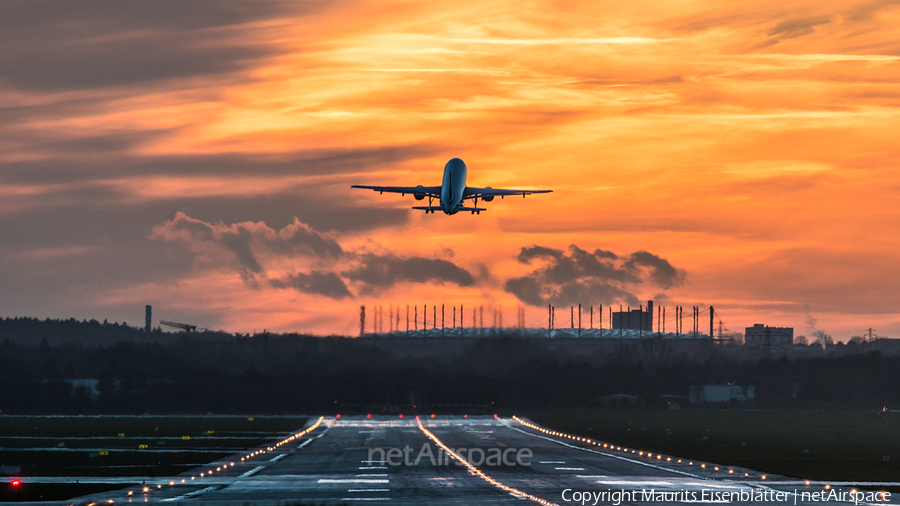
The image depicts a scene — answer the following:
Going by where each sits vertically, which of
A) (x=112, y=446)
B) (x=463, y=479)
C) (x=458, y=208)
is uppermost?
(x=458, y=208)

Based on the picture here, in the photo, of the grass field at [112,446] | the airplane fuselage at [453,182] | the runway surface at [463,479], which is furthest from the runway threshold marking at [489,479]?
the airplane fuselage at [453,182]

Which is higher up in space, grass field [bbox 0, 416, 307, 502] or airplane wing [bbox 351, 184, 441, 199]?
airplane wing [bbox 351, 184, 441, 199]

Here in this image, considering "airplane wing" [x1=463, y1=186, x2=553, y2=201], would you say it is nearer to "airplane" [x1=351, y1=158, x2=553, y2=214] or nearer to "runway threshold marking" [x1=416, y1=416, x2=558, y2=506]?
"airplane" [x1=351, y1=158, x2=553, y2=214]

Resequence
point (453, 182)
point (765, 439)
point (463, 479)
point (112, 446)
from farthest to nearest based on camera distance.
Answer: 1. point (765, 439)
2. point (112, 446)
3. point (453, 182)
4. point (463, 479)

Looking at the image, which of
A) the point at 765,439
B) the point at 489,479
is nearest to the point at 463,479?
the point at 489,479

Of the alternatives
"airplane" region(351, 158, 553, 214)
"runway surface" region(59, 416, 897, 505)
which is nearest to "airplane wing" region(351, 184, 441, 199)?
"airplane" region(351, 158, 553, 214)

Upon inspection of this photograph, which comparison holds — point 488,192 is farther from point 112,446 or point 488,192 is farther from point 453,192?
point 112,446
